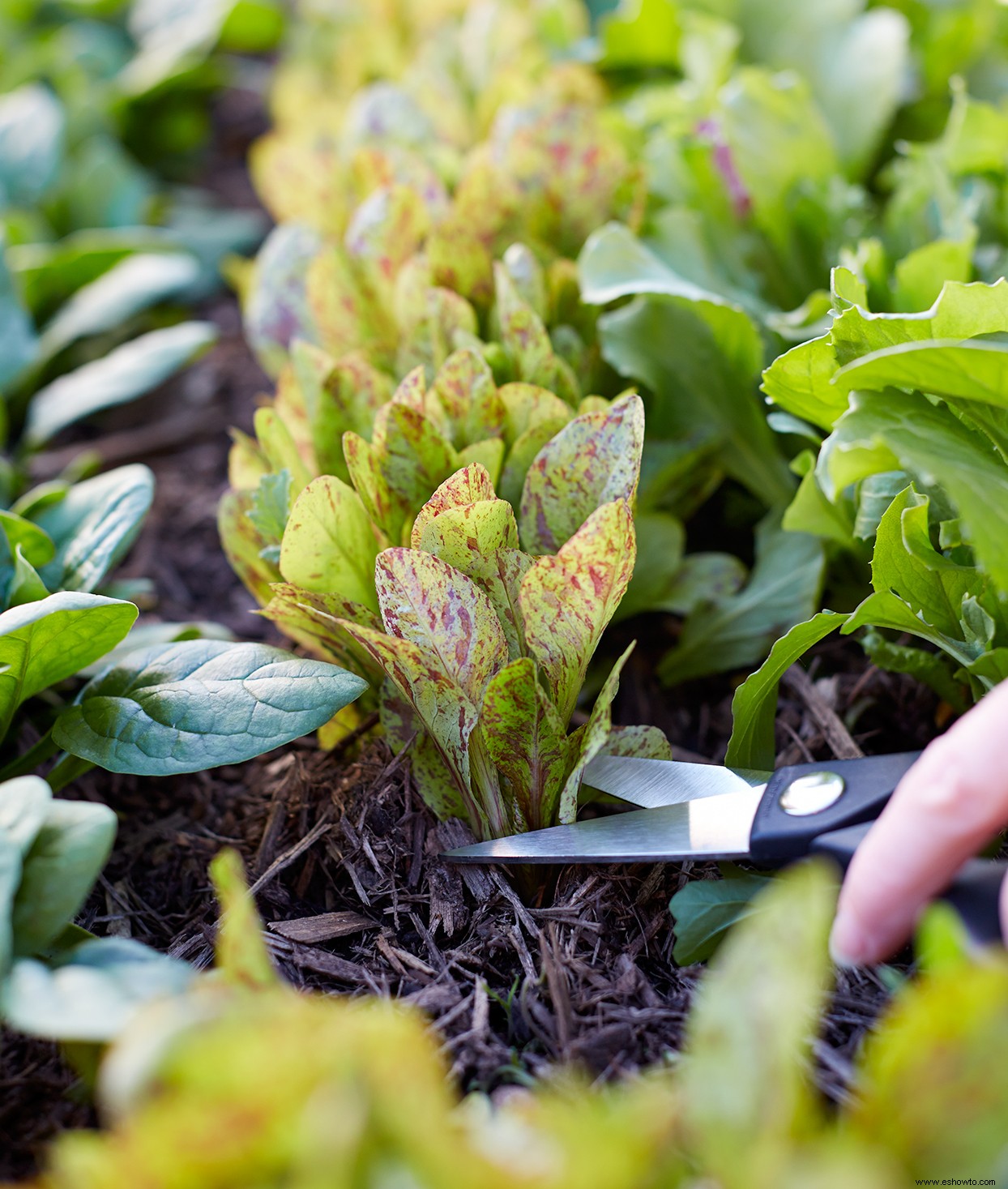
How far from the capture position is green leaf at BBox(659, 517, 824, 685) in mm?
1035

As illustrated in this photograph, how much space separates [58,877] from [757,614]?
695 mm

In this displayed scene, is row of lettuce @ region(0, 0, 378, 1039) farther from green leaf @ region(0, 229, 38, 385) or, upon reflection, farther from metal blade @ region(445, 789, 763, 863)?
metal blade @ region(445, 789, 763, 863)

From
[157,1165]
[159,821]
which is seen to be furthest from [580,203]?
[157,1165]

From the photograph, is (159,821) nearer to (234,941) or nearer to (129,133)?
(234,941)

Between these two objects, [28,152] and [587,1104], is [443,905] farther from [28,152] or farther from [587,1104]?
[28,152]

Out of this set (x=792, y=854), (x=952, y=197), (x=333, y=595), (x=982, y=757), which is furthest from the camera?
(x=952, y=197)

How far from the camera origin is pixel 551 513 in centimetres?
88

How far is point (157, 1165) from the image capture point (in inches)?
18.0

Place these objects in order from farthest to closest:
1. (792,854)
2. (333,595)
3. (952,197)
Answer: (952,197) < (333,595) < (792,854)

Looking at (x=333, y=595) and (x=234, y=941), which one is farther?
(x=333, y=595)

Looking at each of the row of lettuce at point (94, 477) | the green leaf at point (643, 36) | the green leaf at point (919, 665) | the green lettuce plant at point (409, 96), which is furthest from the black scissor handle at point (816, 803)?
the green leaf at point (643, 36)

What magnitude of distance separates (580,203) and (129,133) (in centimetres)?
137

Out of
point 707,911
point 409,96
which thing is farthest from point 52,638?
point 409,96

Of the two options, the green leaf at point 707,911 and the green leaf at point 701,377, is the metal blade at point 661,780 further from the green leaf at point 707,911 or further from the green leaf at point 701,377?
the green leaf at point 701,377
